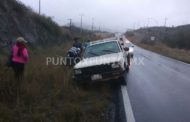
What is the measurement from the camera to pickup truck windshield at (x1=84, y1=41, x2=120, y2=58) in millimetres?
14133

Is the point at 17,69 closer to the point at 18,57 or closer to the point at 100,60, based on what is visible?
the point at 18,57

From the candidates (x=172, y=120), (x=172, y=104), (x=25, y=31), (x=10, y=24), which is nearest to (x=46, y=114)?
(x=172, y=120)

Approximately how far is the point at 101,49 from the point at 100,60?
1.62 m

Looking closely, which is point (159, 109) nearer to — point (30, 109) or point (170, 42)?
point (30, 109)

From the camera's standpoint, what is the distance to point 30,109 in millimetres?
8109

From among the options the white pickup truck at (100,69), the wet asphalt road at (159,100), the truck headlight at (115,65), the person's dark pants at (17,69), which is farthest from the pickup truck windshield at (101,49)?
the person's dark pants at (17,69)

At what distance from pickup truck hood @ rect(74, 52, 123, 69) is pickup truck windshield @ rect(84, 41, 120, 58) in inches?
19.2

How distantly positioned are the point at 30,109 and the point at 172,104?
3.68 metres

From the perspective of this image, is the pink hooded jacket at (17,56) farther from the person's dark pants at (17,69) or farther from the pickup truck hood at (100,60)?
the pickup truck hood at (100,60)

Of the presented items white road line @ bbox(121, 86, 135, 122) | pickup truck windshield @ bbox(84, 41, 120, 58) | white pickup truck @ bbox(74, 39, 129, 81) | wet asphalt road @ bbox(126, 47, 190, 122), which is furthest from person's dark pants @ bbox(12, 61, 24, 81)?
pickup truck windshield @ bbox(84, 41, 120, 58)

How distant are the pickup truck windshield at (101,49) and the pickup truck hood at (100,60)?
0.49 metres

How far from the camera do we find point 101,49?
47.0 ft

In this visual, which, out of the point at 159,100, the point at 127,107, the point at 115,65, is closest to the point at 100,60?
the point at 115,65

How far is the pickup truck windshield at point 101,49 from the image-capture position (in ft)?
46.4
